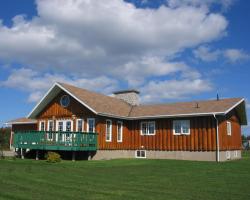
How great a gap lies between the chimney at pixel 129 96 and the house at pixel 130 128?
2.46 m

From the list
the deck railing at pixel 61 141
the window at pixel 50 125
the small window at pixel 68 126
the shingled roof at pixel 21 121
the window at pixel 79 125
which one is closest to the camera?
the deck railing at pixel 61 141

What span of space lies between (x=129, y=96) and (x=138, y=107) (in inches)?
99.5

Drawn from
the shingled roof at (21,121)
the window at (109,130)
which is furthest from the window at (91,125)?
the shingled roof at (21,121)

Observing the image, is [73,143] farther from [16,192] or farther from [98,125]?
[16,192]

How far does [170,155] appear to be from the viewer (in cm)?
2702

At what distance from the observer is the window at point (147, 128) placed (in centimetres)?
2839

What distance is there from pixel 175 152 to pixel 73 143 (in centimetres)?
769

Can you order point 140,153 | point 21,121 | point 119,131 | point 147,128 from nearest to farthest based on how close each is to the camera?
point 147,128 → point 119,131 → point 140,153 → point 21,121

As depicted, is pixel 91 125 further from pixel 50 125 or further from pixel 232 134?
pixel 232 134

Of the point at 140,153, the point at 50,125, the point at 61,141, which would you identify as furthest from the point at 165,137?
the point at 50,125

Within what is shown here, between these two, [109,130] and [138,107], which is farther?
[138,107]

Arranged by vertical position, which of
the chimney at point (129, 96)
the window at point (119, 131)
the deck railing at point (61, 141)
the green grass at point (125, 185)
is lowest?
the green grass at point (125, 185)

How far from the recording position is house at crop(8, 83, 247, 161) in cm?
2514

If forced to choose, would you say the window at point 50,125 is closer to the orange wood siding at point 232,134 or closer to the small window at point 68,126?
the small window at point 68,126
